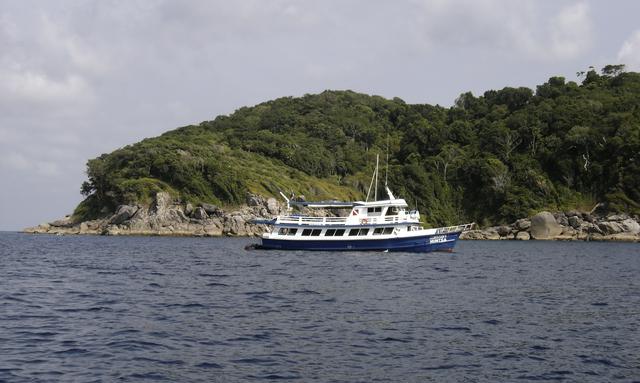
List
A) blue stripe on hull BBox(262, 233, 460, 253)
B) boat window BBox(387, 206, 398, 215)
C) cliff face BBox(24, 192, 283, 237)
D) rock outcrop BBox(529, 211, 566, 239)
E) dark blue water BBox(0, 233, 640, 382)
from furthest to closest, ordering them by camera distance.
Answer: cliff face BBox(24, 192, 283, 237), rock outcrop BBox(529, 211, 566, 239), boat window BBox(387, 206, 398, 215), blue stripe on hull BBox(262, 233, 460, 253), dark blue water BBox(0, 233, 640, 382)

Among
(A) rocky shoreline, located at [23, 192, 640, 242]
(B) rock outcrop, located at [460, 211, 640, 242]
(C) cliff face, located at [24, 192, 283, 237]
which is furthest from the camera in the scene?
(C) cliff face, located at [24, 192, 283, 237]

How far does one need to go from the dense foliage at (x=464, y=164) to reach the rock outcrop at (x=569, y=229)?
756cm

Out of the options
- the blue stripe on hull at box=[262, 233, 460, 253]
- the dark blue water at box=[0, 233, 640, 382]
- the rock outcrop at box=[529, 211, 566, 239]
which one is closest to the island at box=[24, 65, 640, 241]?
the rock outcrop at box=[529, 211, 566, 239]

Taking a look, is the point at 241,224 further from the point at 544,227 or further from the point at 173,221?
the point at 544,227

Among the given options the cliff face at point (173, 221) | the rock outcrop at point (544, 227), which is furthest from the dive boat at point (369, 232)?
the cliff face at point (173, 221)

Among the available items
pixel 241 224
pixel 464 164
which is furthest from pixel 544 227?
pixel 241 224

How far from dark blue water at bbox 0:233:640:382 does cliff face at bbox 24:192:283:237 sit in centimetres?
7776

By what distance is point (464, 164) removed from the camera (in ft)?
500

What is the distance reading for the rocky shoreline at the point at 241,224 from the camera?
4545 inches

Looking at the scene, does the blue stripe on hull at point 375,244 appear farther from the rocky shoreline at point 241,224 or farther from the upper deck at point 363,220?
the rocky shoreline at point 241,224

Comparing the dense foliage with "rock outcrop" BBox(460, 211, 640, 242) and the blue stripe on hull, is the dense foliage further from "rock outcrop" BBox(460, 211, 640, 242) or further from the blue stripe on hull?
the blue stripe on hull

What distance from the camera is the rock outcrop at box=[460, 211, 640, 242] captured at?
113 m

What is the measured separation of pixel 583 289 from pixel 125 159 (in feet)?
417

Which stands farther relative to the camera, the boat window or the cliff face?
the cliff face
